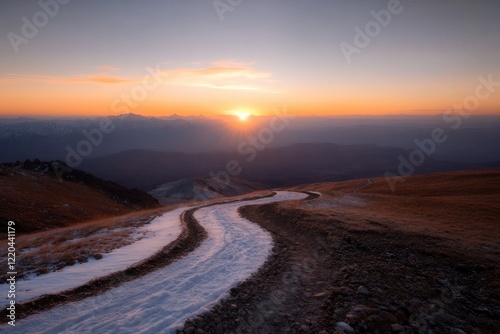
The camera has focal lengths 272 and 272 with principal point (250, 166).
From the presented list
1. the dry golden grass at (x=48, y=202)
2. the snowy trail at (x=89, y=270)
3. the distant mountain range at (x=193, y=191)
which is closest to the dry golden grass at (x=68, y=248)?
the snowy trail at (x=89, y=270)

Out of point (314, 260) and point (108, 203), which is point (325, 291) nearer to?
point (314, 260)

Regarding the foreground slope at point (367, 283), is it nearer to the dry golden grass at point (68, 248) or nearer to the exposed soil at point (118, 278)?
the exposed soil at point (118, 278)

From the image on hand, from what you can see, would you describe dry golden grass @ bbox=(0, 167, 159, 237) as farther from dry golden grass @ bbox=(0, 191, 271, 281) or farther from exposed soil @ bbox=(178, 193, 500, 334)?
exposed soil @ bbox=(178, 193, 500, 334)

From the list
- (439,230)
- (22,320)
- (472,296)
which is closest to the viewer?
(22,320)

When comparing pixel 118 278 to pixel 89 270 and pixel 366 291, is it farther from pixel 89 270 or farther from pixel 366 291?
pixel 366 291

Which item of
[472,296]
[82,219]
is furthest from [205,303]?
[82,219]

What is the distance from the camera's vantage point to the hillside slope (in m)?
36.7

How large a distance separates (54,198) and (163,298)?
47571mm

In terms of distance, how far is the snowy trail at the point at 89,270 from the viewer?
10.8m

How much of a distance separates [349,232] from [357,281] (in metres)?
6.50

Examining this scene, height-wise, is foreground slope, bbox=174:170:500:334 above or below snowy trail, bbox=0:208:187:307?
below

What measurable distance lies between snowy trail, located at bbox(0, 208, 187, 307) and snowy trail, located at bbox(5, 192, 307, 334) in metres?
1.76

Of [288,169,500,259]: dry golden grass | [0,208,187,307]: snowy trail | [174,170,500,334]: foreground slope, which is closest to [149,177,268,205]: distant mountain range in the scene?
[288,169,500,259]: dry golden grass

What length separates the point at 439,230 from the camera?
20031 mm
